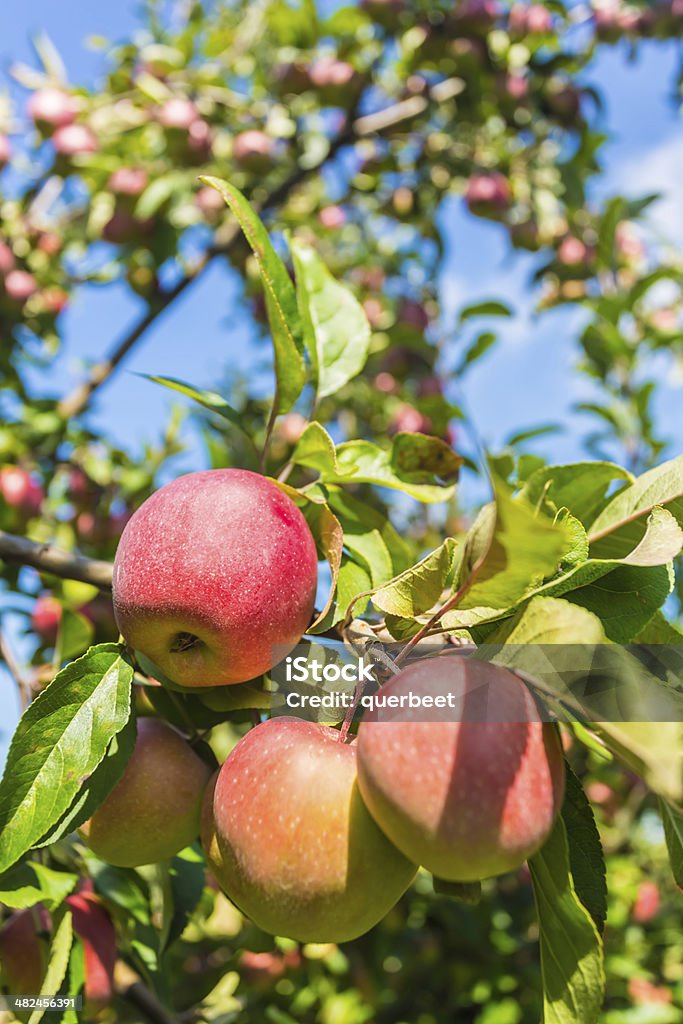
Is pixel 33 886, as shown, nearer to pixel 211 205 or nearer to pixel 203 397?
pixel 203 397

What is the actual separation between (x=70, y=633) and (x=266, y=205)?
2008 mm

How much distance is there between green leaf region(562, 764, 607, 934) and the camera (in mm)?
677

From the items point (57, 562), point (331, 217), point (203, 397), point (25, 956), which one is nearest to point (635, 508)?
point (203, 397)

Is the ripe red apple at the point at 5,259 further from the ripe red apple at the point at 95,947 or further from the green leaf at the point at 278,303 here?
the ripe red apple at the point at 95,947

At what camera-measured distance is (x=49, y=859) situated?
115 centimetres

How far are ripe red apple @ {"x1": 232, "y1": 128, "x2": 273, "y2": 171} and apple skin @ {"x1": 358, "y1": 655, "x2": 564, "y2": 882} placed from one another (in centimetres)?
285

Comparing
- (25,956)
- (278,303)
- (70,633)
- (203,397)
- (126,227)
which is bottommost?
(25,956)

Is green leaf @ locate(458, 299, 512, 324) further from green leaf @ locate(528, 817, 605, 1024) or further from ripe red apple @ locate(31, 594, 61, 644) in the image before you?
green leaf @ locate(528, 817, 605, 1024)

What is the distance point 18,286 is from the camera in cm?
299

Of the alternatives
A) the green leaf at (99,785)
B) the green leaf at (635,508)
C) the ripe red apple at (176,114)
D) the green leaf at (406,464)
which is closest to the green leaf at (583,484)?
the green leaf at (635,508)

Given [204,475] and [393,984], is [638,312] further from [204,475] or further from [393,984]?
[204,475]

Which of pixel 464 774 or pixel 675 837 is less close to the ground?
pixel 464 774

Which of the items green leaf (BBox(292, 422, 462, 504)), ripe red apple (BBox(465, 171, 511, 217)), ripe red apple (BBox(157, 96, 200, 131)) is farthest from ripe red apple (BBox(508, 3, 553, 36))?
green leaf (BBox(292, 422, 462, 504))

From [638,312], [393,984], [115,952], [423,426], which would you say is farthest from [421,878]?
[638,312]
